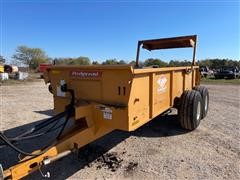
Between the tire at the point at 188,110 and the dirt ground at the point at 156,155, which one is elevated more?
the tire at the point at 188,110

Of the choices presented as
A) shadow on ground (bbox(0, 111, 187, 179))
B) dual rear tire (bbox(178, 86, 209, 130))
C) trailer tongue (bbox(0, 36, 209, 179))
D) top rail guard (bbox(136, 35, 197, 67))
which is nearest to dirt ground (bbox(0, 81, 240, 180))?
shadow on ground (bbox(0, 111, 187, 179))

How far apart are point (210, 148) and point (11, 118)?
5124 mm

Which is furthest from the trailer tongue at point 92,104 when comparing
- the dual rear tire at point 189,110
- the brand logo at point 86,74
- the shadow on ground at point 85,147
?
the dual rear tire at point 189,110

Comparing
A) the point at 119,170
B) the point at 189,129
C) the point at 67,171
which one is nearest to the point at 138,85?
the point at 119,170

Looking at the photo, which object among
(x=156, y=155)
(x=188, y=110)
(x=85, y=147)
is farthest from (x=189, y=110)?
(x=85, y=147)

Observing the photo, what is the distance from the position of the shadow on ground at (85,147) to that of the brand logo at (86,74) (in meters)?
1.37

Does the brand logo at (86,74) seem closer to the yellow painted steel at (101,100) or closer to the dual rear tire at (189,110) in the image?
the yellow painted steel at (101,100)

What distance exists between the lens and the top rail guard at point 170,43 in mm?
5957

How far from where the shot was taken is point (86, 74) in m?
3.55

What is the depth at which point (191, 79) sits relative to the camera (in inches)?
249

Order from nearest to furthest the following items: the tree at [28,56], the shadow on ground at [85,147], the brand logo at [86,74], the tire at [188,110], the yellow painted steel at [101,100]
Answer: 1. the yellow painted steel at [101,100]
2. the brand logo at [86,74]
3. the shadow on ground at [85,147]
4. the tire at [188,110]
5. the tree at [28,56]

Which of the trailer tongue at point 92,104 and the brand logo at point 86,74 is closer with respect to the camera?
the trailer tongue at point 92,104

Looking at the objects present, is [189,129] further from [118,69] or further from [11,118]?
[11,118]

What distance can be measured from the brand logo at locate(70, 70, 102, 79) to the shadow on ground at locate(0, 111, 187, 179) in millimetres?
1366
